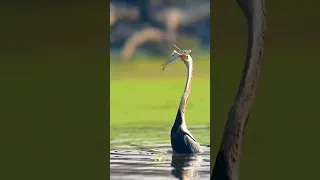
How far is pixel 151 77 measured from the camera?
595 cm

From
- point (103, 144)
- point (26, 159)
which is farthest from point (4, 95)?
point (103, 144)

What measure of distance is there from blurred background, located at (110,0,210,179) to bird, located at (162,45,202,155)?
0.12 ft

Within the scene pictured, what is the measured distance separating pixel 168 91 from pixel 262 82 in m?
0.78

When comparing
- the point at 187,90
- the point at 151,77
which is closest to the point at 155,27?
the point at 151,77

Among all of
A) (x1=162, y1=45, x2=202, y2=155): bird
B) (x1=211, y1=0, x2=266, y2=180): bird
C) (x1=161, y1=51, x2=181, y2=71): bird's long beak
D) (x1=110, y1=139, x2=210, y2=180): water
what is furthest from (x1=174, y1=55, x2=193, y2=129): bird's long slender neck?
(x1=211, y1=0, x2=266, y2=180): bird

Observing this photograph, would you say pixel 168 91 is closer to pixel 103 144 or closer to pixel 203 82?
pixel 203 82

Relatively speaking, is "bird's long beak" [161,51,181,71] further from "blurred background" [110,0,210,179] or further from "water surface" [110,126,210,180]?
"water surface" [110,126,210,180]

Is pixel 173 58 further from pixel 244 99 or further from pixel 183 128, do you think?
pixel 244 99

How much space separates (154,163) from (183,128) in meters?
0.37

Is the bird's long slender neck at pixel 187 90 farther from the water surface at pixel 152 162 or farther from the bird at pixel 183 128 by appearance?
the water surface at pixel 152 162

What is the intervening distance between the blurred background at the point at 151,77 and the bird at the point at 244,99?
0.42 metres

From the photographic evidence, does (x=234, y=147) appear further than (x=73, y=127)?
No

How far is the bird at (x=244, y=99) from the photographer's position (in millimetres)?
5414

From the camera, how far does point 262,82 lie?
5.93 m
